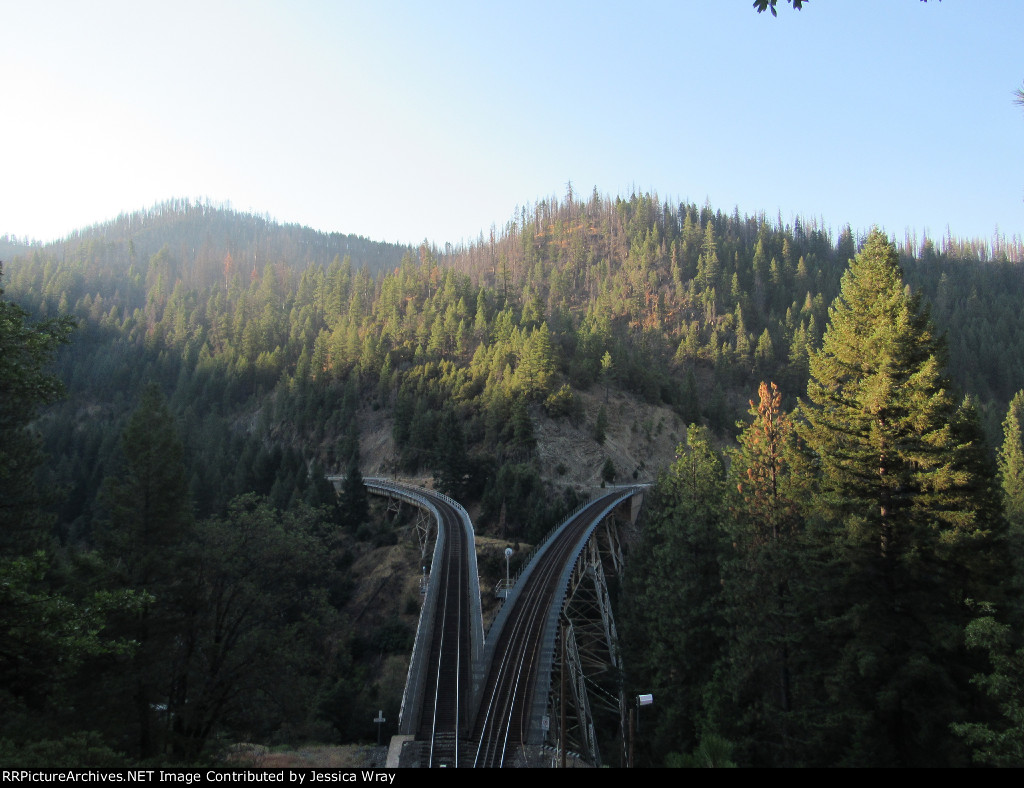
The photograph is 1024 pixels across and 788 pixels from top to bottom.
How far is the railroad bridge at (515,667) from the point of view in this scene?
1942 centimetres

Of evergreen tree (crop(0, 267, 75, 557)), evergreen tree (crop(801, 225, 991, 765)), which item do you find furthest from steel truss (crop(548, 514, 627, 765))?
evergreen tree (crop(0, 267, 75, 557))

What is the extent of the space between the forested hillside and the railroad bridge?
4.11m

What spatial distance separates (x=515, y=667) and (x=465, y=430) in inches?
1934

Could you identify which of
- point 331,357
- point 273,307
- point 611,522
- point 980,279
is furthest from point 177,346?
point 980,279

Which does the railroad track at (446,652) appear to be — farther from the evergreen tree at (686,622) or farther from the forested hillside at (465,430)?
the evergreen tree at (686,622)

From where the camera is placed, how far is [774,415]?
67.4 feet

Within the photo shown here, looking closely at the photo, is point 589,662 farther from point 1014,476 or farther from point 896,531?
point 1014,476

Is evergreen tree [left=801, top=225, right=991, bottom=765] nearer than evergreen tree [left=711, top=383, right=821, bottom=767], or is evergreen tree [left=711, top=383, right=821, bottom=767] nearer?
evergreen tree [left=801, top=225, right=991, bottom=765]

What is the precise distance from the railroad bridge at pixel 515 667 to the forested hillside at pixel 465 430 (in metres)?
4.11

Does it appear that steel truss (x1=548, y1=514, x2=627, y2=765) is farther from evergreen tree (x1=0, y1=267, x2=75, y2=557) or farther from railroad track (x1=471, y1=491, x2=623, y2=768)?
evergreen tree (x1=0, y1=267, x2=75, y2=557)

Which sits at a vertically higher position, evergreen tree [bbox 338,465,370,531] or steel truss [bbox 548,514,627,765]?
evergreen tree [bbox 338,465,370,531]

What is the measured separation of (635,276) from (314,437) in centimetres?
8943

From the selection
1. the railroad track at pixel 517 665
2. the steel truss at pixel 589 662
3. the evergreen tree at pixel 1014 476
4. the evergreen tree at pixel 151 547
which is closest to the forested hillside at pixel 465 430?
the evergreen tree at pixel 151 547

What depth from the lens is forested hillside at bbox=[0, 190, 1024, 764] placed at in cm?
1459
